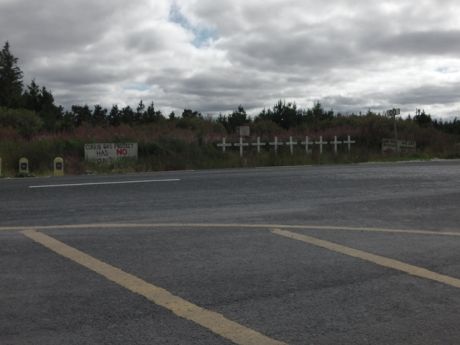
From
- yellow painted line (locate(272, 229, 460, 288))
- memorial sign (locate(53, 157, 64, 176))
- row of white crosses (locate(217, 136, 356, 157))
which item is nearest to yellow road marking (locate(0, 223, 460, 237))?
yellow painted line (locate(272, 229, 460, 288))

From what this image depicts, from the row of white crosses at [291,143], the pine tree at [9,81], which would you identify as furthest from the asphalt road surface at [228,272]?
the pine tree at [9,81]

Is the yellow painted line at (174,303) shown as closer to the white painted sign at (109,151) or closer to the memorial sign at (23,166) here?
the memorial sign at (23,166)

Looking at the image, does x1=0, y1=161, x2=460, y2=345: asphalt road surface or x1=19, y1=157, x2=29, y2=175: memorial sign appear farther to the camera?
x1=19, y1=157, x2=29, y2=175: memorial sign

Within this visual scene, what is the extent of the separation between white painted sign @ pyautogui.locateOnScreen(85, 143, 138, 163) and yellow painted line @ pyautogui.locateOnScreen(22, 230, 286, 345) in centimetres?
1469

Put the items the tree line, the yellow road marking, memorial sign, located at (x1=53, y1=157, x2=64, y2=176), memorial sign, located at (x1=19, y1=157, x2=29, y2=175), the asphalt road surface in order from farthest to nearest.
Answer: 1. the tree line
2. memorial sign, located at (x1=53, y1=157, x2=64, y2=176)
3. memorial sign, located at (x1=19, y1=157, x2=29, y2=175)
4. the yellow road marking
5. the asphalt road surface

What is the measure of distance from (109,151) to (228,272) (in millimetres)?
16226

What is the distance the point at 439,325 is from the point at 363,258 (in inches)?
70.4

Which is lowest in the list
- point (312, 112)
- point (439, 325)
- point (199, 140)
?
point (439, 325)

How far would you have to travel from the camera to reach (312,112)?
56250 millimetres

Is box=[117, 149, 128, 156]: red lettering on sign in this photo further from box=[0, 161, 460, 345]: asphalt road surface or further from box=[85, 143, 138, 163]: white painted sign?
box=[0, 161, 460, 345]: asphalt road surface

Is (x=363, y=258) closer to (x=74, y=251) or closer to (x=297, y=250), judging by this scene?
(x=297, y=250)

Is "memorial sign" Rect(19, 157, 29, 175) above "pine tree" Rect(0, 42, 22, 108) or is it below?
below

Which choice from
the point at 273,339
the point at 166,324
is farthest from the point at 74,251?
the point at 273,339

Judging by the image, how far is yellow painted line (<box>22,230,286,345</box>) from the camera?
340 centimetres
